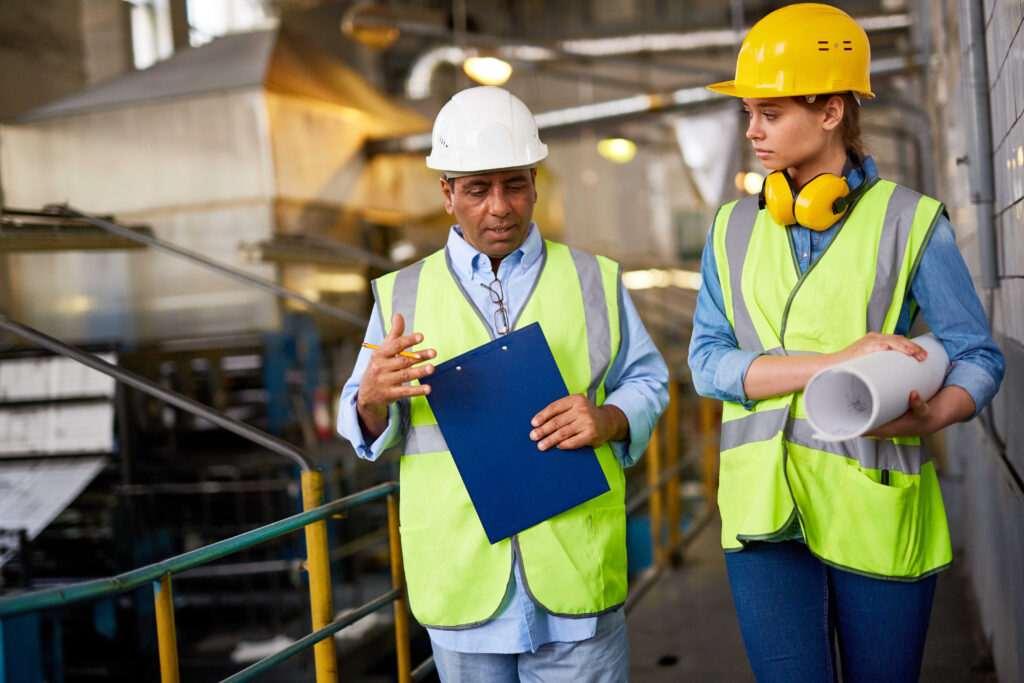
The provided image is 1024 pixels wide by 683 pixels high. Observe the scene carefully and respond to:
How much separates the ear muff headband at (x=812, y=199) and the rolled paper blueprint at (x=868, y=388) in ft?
0.80

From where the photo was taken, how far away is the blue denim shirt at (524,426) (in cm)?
160

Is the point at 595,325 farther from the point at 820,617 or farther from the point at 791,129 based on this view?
the point at 820,617

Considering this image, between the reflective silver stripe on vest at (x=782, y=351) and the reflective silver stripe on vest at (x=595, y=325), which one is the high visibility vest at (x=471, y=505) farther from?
the reflective silver stripe on vest at (x=782, y=351)

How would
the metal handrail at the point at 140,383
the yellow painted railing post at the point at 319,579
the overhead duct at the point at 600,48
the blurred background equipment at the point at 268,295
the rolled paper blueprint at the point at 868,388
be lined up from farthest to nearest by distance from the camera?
the overhead duct at the point at 600,48 → the blurred background equipment at the point at 268,295 → the metal handrail at the point at 140,383 → the yellow painted railing post at the point at 319,579 → the rolled paper blueprint at the point at 868,388

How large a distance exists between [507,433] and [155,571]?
2.33 ft

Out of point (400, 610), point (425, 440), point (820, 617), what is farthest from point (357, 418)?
point (400, 610)

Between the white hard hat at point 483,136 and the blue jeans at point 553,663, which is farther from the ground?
the white hard hat at point 483,136

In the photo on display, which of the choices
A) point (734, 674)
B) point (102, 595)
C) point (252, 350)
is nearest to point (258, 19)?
point (252, 350)

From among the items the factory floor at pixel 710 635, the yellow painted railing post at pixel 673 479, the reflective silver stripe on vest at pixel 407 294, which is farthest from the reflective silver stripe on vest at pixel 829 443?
the yellow painted railing post at pixel 673 479

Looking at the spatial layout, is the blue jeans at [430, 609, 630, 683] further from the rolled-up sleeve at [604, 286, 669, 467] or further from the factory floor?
the factory floor

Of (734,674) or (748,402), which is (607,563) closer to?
(748,402)

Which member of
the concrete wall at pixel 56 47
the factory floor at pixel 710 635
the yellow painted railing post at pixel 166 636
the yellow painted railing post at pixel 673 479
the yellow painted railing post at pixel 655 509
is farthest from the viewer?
the concrete wall at pixel 56 47

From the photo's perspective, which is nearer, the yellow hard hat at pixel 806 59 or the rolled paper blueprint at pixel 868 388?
the rolled paper blueprint at pixel 868 388

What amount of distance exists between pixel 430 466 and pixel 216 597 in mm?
4822
